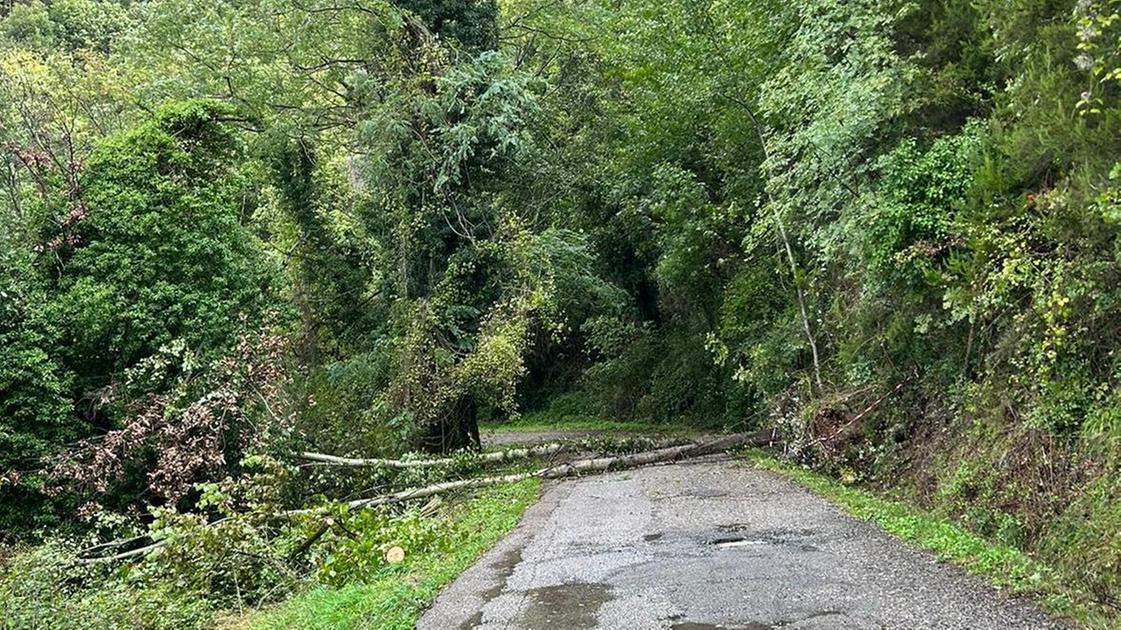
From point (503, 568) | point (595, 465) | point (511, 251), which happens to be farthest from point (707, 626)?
point (511, 251)

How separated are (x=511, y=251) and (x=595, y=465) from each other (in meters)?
4.54

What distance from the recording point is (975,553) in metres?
7.79

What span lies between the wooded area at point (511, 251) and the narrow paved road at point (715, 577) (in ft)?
3.61

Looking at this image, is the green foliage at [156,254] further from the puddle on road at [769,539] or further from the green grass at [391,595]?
the puddle on road at [769,539]

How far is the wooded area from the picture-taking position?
8.58 metres

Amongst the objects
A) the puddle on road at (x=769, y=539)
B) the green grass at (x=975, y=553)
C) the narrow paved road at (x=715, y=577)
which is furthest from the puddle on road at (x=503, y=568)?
the green grass at (x=975, y=553)

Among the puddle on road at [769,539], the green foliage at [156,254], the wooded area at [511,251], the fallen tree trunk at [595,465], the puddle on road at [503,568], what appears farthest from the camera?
the green foliage at [156,254]

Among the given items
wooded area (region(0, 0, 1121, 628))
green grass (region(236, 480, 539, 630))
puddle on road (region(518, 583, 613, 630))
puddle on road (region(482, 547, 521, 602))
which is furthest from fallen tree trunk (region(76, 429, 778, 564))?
puddle on road (region(518, 583, 613, 630))

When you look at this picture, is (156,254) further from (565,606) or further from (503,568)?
(565,606)

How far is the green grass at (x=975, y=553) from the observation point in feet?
20.5

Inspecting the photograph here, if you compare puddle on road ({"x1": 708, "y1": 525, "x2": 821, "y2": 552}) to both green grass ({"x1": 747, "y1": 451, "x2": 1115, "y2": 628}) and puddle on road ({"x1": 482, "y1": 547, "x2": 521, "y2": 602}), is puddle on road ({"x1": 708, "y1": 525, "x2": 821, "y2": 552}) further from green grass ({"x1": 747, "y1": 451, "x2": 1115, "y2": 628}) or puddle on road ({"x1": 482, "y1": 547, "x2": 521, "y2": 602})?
puddle on road ({"x1": 482, "y1": 547, "x2": 521, "y2": 602})

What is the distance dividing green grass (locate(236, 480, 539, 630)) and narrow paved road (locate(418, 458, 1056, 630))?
0.76ft

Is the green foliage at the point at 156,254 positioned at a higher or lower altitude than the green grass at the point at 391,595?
higher

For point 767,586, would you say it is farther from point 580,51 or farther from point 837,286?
point 580,51
